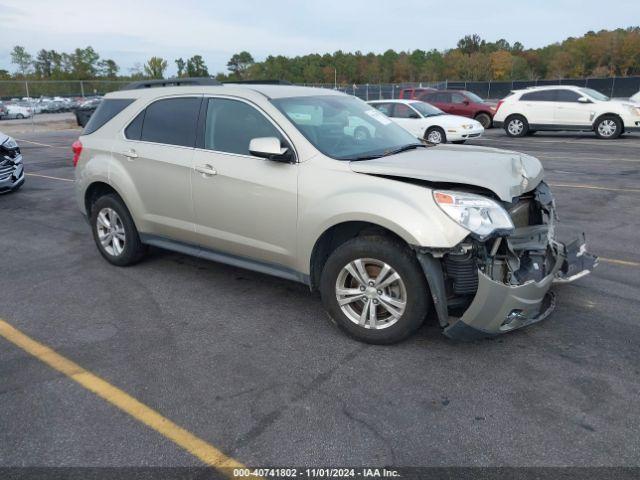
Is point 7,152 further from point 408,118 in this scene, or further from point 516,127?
point 516,127

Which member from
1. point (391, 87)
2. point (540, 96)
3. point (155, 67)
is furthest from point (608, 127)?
point (155, 67)

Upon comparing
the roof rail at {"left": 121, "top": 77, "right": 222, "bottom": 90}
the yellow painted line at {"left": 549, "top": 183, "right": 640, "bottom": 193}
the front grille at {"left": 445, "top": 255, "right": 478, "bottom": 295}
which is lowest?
the yellow painted line at {"left": 549, "top": 183, "right": 640, "bottom": 193}

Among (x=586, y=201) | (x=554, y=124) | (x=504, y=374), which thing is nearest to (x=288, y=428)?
(x=504, y=374)

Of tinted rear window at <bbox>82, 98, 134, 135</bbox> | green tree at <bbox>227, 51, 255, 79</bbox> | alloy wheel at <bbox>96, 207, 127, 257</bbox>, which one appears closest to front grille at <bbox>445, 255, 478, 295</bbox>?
alloy wheel at <bbox>96, 207, 127, 257</bbox>

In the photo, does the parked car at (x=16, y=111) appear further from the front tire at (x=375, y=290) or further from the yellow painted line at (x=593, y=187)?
the front tire at (x=375, y=290)

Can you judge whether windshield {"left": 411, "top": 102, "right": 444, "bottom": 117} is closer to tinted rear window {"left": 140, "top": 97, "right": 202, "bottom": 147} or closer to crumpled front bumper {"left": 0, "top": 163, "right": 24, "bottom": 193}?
crumpled front bumper {"left": 0, "top": 163, "right": 24, "bottom": 193}

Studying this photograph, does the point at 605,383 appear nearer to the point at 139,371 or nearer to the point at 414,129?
the point at 139,371

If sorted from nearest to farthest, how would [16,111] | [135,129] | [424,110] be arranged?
[135,129] < [424,110] < [16,111]

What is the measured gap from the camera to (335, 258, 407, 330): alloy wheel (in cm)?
363

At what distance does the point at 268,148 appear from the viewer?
3.92 metres

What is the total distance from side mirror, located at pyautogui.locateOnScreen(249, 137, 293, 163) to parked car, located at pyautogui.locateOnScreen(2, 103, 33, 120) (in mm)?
46933

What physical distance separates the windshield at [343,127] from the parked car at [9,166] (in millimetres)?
7337

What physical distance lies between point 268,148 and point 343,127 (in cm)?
88

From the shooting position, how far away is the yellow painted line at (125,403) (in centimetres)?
269
